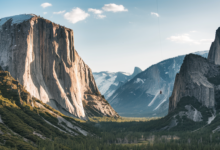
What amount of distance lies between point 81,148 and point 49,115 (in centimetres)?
3344

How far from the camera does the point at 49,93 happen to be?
15150cm

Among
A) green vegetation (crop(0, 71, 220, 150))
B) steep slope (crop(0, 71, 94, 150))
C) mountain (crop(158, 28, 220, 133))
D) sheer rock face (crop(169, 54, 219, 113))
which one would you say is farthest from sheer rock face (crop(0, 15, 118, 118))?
sheer rock face (crop(169, 54, 219, 113))

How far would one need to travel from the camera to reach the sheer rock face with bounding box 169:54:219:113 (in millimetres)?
167250

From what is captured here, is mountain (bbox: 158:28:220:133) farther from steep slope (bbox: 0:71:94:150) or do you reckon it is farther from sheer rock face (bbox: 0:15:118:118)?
sheer rock face (bbox: 0:15:118:118)

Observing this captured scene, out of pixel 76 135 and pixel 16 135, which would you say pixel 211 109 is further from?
pixel 16 135

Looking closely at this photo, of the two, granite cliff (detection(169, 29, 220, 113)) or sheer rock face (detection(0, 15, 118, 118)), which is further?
granite cliff (detection(169, 29, 220, 113))

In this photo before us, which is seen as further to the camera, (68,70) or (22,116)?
(68,70)

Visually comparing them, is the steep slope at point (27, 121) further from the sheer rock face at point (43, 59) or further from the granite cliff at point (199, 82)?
the granite cliff at point (199, 82)

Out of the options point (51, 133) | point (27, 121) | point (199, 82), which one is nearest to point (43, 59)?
point (27, 121)

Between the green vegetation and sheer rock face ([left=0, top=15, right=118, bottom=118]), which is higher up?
sheer rock face ([left=0, top=15, right=118, bottom=118])

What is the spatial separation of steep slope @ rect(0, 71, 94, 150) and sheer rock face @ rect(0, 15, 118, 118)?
38.0 feet

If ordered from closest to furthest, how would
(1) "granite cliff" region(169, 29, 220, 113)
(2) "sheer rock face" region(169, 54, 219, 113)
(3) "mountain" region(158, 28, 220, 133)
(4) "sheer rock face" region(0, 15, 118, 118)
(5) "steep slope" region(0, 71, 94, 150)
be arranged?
(5) "steep slope" region(0, 71, 94, 150)
(4) "sheer rock face" region(0, 15, 118, 118)
(3) "mountain" region(158, 28, 220, 133)
(2) "sheer rock face" region(169, 54, 219, 113)
(1) "granite cliff" region(169, 29, 220, 113)

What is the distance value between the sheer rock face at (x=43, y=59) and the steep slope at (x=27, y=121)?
11.6 m

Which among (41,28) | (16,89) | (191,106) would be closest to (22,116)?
(16,89)
